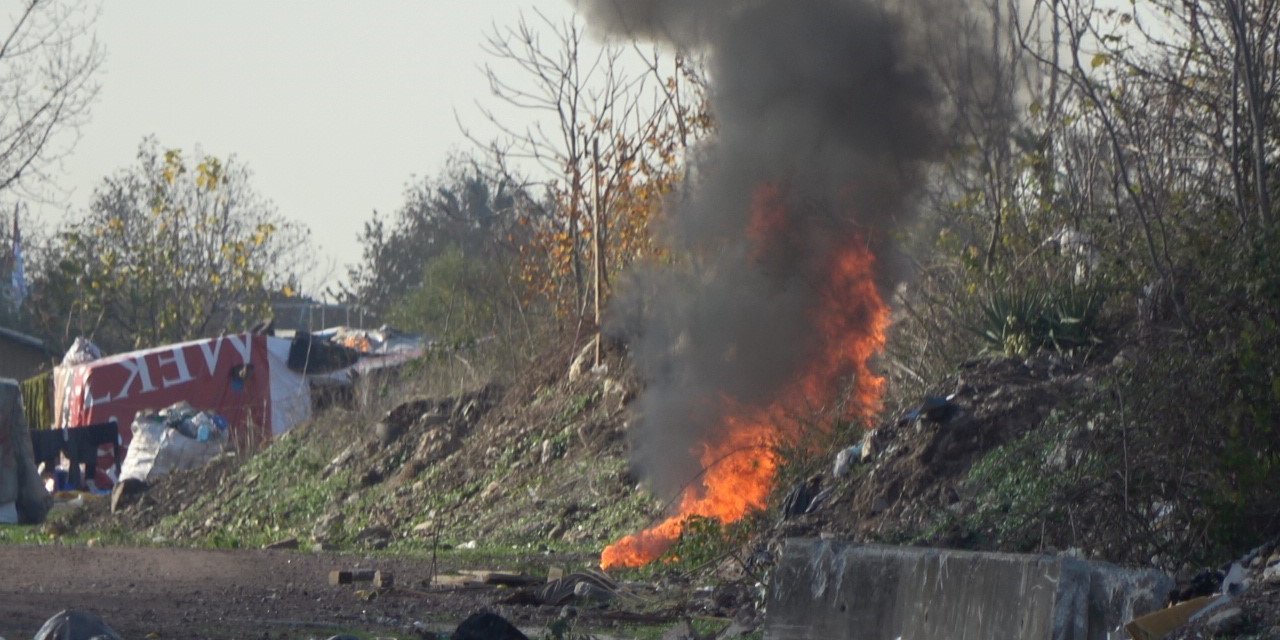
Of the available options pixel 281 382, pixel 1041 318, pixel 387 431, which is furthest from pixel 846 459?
pixel 281 382

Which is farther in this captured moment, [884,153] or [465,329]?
[465,329]

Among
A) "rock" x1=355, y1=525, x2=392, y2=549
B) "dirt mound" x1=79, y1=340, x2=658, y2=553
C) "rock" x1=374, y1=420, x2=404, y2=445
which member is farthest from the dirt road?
"rock" x1=374, y1=420, x2=404, y2=445

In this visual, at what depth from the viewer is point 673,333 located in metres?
18.2

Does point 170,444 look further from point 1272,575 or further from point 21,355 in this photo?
point 21,355

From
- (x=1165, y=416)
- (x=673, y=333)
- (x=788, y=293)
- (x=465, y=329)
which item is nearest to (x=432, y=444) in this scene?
(x=465, y=329)

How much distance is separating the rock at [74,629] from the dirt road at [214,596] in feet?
4.39

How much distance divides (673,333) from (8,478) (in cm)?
1049

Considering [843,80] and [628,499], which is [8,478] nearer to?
[628,499]

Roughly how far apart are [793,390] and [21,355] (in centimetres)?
4361

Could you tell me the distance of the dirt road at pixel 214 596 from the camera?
9.55 meters

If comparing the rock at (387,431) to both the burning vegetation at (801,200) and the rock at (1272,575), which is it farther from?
the rock at (1272,575)

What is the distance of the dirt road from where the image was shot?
9.55 m

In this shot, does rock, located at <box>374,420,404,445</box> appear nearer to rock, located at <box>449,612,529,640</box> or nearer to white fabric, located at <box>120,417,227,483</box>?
white fabric, located at <box>120,417,227,483</box>

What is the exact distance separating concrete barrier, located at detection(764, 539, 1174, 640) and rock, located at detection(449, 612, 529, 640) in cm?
181
